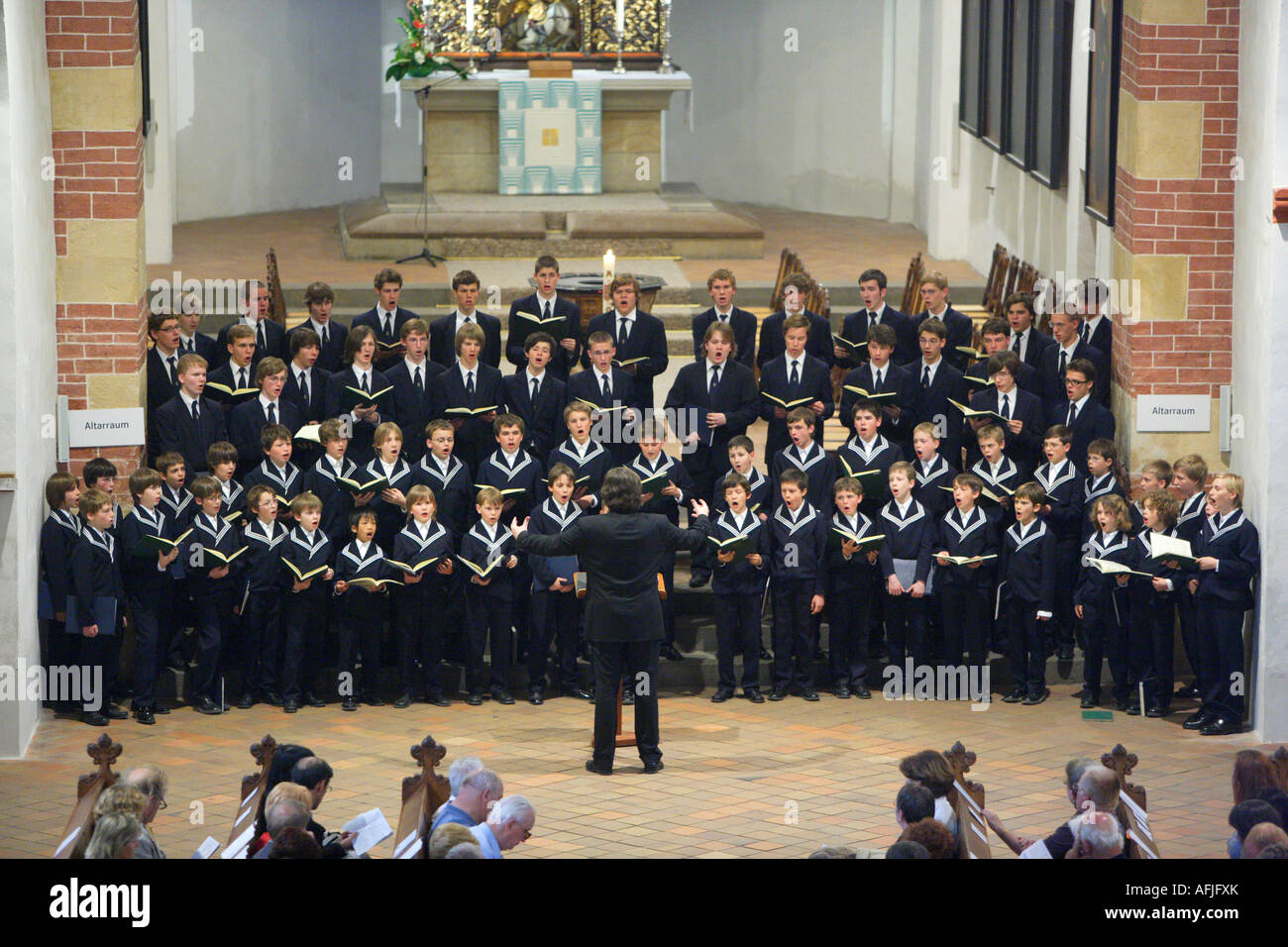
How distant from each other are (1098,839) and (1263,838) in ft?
1.77

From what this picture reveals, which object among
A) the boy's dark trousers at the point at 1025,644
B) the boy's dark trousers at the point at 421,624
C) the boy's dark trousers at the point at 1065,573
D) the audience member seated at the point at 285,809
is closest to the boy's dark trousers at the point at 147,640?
the boy's dark trousers at the point at 421,624

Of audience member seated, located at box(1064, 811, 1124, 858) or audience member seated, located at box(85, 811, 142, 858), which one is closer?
audience member seated, located at box(85, 811, 142, 858)

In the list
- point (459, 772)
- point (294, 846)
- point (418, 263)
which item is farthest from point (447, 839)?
point (418, 263)

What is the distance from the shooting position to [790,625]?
420 inches

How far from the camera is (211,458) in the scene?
10578 mm

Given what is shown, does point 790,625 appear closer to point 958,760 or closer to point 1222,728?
point 1222,728

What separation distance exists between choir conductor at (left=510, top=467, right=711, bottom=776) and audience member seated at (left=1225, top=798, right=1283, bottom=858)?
12.5 ft

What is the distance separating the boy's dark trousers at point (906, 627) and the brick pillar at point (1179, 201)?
1615 millimetres

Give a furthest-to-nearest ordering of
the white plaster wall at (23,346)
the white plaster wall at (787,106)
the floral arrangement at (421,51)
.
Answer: the white plaster wall at (787,106) → the floral arrangement at (421,51) → the white plaster wall at (23,346)

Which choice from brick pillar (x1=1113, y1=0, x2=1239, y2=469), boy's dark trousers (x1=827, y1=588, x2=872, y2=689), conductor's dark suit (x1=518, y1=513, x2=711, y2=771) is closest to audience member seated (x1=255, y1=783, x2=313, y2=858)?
conductor's dark suit (x1=518, y1=513, x2=711, y2=771)

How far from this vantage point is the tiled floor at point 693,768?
8.46 metres

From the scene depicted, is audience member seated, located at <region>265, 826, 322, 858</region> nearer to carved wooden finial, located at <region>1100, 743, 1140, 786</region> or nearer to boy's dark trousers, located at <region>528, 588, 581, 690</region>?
carved wooden finial, located at <region>1100, 743, 1140, 786</region>

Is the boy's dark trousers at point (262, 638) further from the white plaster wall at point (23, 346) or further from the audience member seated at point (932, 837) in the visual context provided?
the audience member seated at point (932, 837)

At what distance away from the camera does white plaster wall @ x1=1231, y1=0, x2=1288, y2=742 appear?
9906mm
